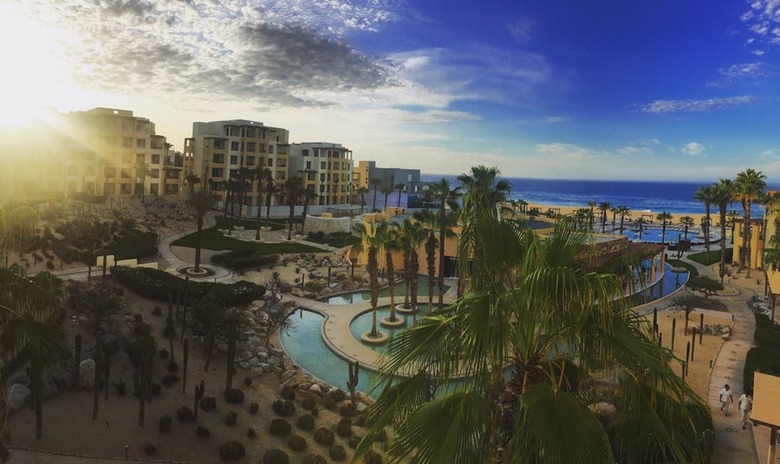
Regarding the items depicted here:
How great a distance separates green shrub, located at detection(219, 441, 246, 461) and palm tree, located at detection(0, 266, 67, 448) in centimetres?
720

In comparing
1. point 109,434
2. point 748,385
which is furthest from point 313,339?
point 748,385

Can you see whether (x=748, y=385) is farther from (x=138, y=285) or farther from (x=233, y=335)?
(x=138, y=285)

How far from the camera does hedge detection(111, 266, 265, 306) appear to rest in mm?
30234

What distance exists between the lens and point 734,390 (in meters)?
22.9

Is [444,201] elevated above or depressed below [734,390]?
above

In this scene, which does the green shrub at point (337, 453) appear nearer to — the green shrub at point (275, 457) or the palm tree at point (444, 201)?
the green shrub at point (275, 457)

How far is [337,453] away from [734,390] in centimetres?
1824

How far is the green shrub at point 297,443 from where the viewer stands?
1744 cm

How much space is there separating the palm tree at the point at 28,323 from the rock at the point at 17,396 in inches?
346

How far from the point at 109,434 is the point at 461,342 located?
16.6 metres

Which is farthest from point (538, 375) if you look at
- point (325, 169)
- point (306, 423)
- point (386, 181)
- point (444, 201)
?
point (386, 181)

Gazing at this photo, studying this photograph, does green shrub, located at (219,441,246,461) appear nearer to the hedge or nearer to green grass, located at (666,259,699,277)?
the hedge

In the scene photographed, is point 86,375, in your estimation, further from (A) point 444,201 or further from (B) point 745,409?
(B) point 745,409

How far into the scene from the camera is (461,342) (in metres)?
5.14
